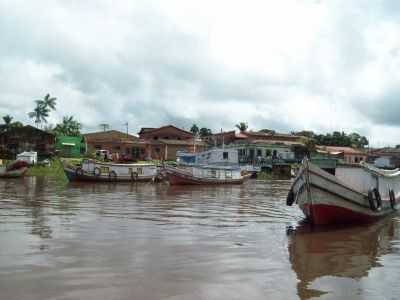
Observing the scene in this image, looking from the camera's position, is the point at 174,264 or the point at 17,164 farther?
the point at 17,164

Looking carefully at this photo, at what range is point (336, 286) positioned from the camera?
6.92m

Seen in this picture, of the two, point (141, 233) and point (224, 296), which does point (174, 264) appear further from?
point (141, 233)

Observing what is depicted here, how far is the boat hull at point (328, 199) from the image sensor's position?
1352 cm

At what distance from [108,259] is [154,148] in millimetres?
64770

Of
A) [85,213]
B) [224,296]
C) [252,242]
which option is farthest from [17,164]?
[224,296]

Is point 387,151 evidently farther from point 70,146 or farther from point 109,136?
point 70,146

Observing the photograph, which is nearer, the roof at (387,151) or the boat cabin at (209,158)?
the boat cabin at (209,158)

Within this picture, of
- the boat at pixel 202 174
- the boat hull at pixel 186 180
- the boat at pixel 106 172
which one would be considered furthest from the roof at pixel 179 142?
the boat hull at pixel 186 180

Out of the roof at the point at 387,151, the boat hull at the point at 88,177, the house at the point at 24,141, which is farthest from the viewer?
the roof at the point at 387,151

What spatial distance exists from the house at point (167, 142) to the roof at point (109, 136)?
248 cm

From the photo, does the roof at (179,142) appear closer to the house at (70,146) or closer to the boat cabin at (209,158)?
the house at (70,146)

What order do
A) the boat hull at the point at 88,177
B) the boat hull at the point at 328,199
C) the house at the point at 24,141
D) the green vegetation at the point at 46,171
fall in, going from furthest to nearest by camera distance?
1. the house at the point at 24,141
2. the green vegetation at the point at 46,171
3. the boat hull at the point at 88,177
4. the boat hull at the point at 328,199

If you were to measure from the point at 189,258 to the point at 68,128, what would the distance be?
79.8 metres

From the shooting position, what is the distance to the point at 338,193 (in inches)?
534
